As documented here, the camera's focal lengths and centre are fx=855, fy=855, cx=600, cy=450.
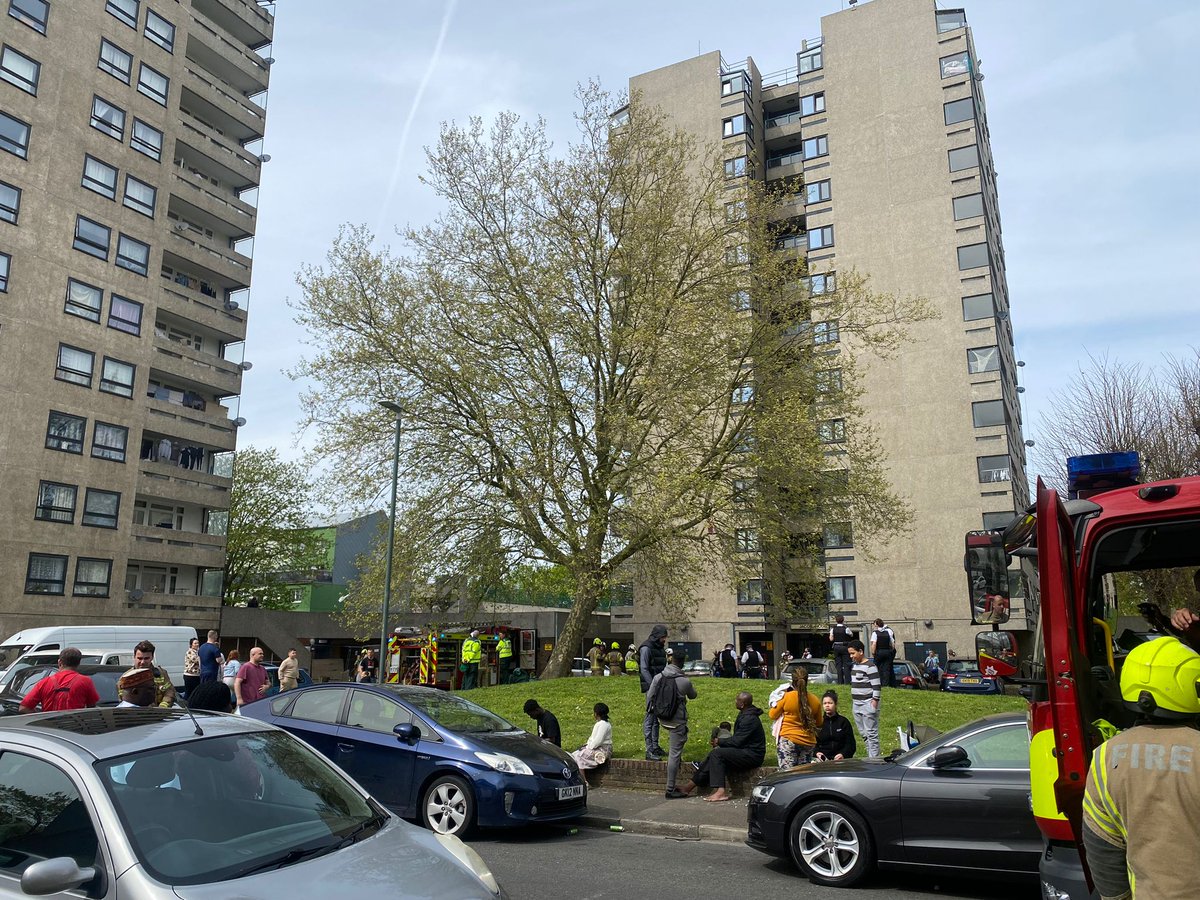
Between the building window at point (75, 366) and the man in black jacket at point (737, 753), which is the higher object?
the building window at point (75, 366)

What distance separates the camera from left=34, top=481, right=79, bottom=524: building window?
106ft

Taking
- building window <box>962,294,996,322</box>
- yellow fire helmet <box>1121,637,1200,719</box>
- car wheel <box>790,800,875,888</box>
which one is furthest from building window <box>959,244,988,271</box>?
yellow fire helmet <box>1121,637,1200,719</box>

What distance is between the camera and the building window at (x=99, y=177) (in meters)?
35.2

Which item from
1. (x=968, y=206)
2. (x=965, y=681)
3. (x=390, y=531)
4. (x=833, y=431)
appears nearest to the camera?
(x=390, y=531)

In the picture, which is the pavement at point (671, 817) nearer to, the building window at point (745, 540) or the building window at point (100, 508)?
the building window at point (745, 540)

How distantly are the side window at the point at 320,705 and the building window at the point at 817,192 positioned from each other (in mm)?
47075

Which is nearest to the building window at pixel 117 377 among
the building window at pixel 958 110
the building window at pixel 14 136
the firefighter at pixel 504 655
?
the building window at pixel 14 136

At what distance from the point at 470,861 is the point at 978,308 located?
46816 millimetres

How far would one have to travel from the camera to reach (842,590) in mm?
45438

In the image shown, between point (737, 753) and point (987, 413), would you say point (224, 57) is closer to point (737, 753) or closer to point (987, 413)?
point (987, 413)

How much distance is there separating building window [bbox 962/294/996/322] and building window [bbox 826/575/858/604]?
15087 mm

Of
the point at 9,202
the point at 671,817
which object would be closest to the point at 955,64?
the point at 9,202

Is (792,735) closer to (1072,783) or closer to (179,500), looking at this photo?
(1072,783)

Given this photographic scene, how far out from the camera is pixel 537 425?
2050 centimetres
